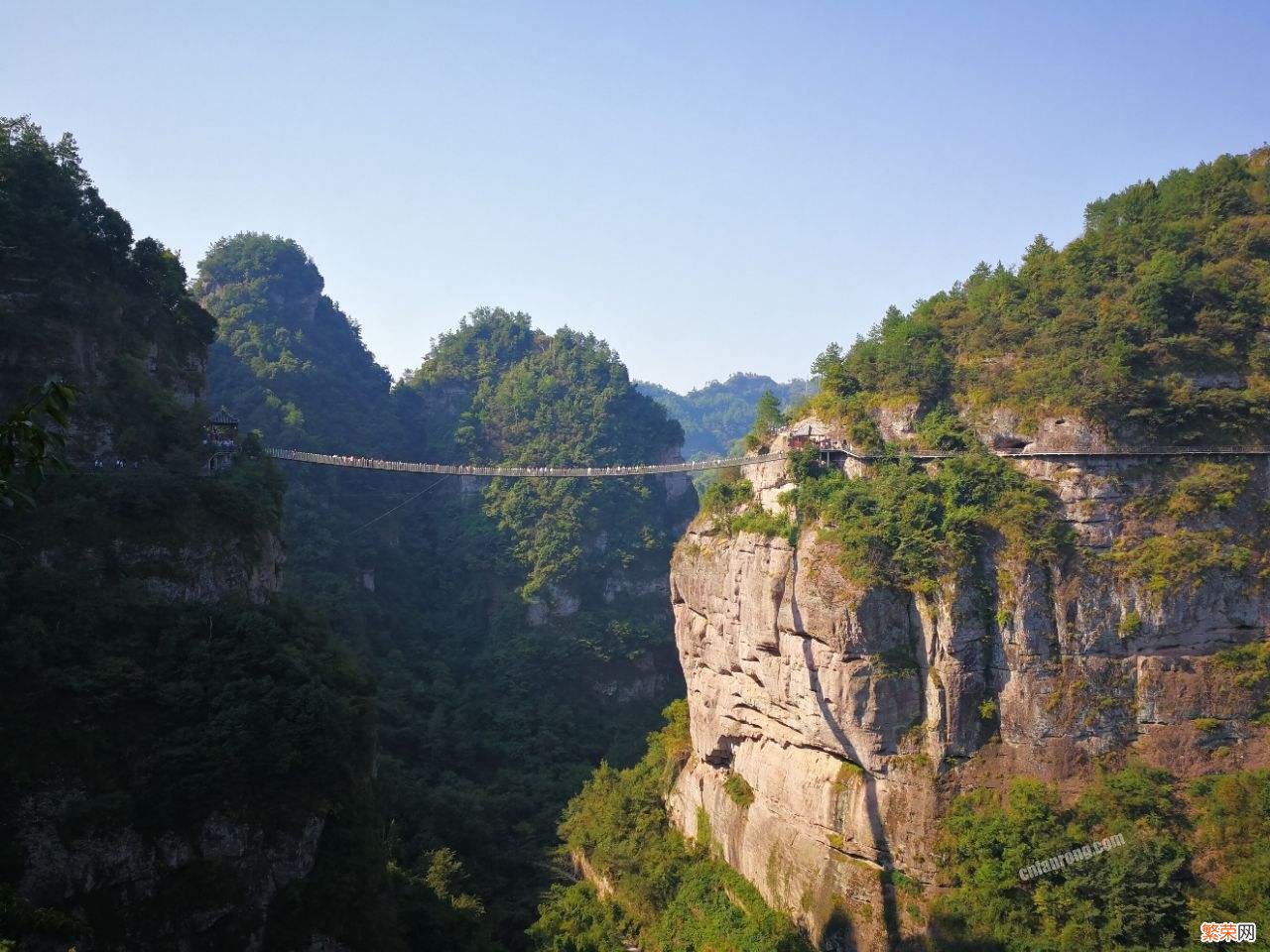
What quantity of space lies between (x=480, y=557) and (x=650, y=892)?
24.3 meters

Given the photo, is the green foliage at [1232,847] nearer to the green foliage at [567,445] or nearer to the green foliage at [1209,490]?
the green foliage at [1209,490]

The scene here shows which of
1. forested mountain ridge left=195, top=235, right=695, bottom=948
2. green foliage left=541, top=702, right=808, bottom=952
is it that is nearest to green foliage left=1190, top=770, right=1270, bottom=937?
green foliage left=541, top=702, right=808, bottom=952

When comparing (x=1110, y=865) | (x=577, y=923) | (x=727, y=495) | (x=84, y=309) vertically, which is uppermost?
(x=84, y=309)

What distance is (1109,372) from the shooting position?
21.1 meters

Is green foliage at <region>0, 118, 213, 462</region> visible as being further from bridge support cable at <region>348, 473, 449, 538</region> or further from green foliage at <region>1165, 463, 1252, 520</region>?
green foliage at <region>1165, 463, 1252, 520</region>

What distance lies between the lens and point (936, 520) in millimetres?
21891

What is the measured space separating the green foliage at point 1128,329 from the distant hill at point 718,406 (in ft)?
260

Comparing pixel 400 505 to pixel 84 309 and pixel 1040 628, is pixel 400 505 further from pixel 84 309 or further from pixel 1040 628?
pixel 1040 628

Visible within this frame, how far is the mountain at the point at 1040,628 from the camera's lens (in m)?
19.3

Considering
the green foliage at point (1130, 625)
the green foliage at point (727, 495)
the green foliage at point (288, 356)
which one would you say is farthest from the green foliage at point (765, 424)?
the green foliage at point (288, 356)

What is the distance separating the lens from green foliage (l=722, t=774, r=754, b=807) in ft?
82.5

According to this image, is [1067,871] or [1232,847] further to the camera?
[1067,871]

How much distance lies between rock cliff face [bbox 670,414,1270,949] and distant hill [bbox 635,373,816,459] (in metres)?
82.4

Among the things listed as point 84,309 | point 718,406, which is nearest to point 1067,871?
point 84,309
